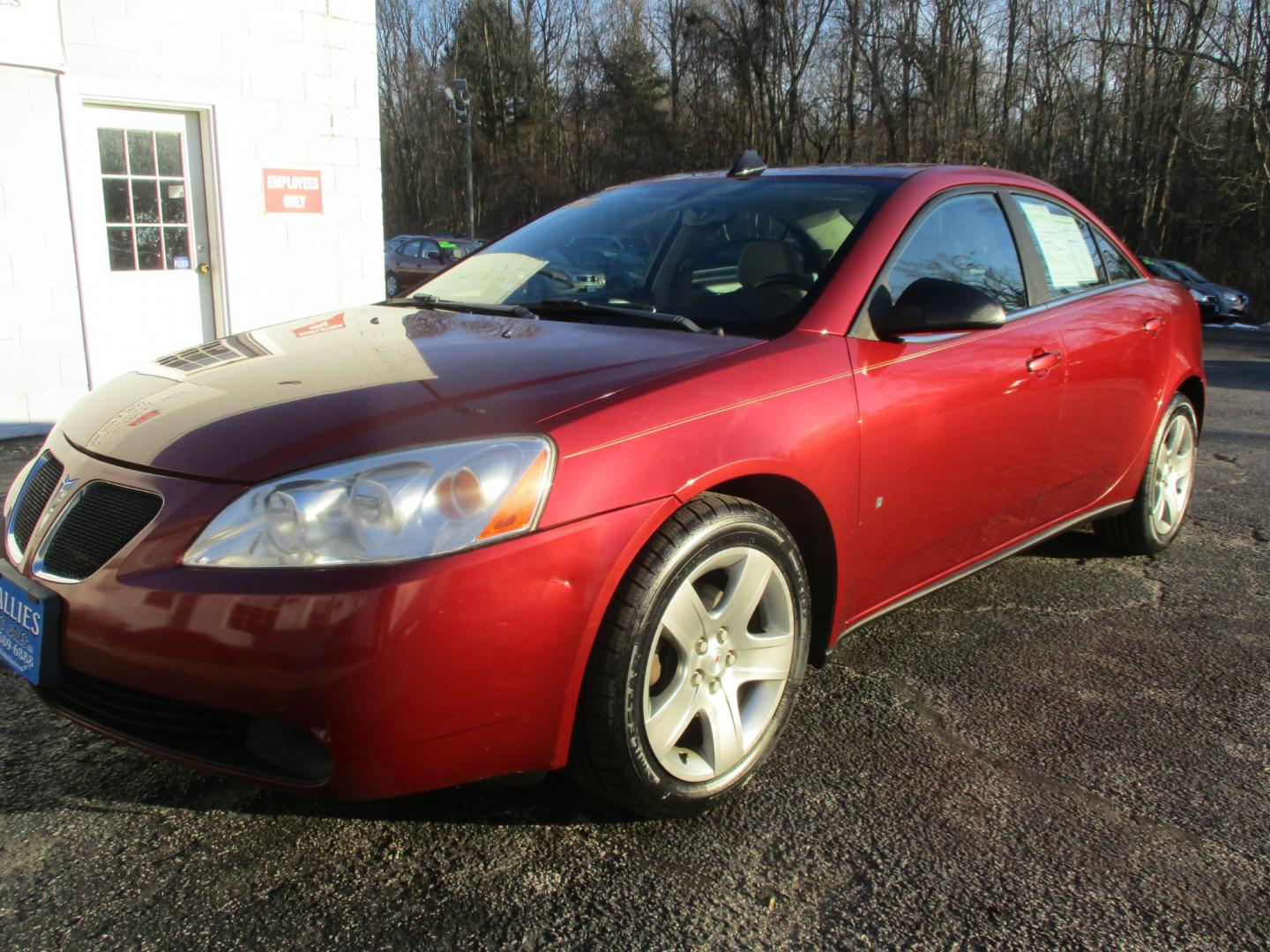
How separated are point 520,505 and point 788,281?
124 centimetres

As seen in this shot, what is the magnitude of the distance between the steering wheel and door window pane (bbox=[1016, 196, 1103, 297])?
1.18 meters

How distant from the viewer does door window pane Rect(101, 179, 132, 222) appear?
705 centimetres

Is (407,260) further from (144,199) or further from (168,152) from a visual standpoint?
(144,199)

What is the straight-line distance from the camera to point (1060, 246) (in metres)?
3.72

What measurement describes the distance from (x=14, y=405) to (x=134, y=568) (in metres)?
5.70

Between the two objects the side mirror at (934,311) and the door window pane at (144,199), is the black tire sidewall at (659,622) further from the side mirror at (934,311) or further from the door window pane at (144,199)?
the door window pane at (144,199)

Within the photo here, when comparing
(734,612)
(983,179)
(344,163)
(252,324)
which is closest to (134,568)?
(734,612)

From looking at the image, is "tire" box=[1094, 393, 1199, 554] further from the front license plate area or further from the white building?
the white building

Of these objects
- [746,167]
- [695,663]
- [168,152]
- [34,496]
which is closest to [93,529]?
[34,496]

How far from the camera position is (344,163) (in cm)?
817

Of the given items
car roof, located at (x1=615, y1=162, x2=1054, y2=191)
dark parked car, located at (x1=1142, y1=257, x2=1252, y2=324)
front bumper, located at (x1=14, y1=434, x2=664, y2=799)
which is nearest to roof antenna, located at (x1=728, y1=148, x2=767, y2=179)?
car roof, located at (x1=615, y1=162, x2=1054, y2=191)

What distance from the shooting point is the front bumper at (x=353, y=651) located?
1.82m

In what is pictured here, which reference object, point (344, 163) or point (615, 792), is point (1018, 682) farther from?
point (344, 163)

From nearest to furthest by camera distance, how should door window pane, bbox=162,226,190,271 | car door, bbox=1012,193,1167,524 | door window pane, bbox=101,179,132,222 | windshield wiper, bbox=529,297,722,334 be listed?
1. windshield wiper, bbox=529,297,722,334
2. car door, bbox=1012,193,1167,524
3. door window pane, bbox=101,179,132,222
4. door window pane, bbox=162,226,190,271
